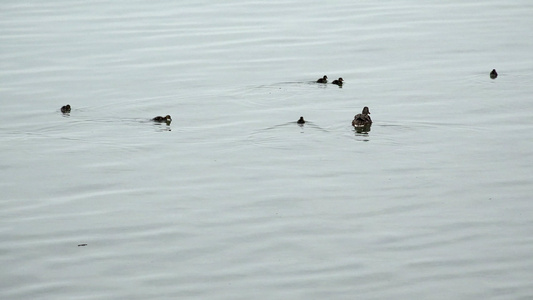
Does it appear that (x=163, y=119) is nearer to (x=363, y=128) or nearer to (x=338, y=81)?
(x=363, y=128)

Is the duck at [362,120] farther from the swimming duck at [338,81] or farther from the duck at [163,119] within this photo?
the duck at [163,119]

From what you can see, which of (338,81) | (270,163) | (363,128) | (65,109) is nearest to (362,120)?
(363,128)

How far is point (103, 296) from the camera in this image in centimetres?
1245

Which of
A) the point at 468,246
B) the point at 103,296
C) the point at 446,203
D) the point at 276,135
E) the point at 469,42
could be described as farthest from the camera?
the point at 469,42

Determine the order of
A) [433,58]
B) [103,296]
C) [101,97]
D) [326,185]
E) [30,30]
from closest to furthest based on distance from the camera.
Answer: [103,296], [326,185], [101,97], [433,58], [30,30]

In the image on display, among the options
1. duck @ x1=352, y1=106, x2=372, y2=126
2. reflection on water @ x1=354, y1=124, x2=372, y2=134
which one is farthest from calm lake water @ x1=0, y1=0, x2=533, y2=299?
duck @ x1=352, y1=106, x2=372, y2=126

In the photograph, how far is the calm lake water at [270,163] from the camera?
42.5 feet

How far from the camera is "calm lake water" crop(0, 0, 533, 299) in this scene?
13.0m

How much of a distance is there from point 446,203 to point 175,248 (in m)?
4.35

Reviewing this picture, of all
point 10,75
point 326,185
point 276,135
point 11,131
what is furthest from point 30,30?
point 326,185

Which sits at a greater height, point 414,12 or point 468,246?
point 414,12

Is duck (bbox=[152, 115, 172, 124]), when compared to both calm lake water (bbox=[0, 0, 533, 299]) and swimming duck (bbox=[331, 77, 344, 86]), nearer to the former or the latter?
calm lake water (bbox=[0, 0, 533, 299])

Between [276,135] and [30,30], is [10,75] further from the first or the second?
[276,135]

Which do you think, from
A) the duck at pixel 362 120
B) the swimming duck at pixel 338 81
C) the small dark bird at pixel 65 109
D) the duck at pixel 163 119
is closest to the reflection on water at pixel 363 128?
the duck at pixel 362 120
